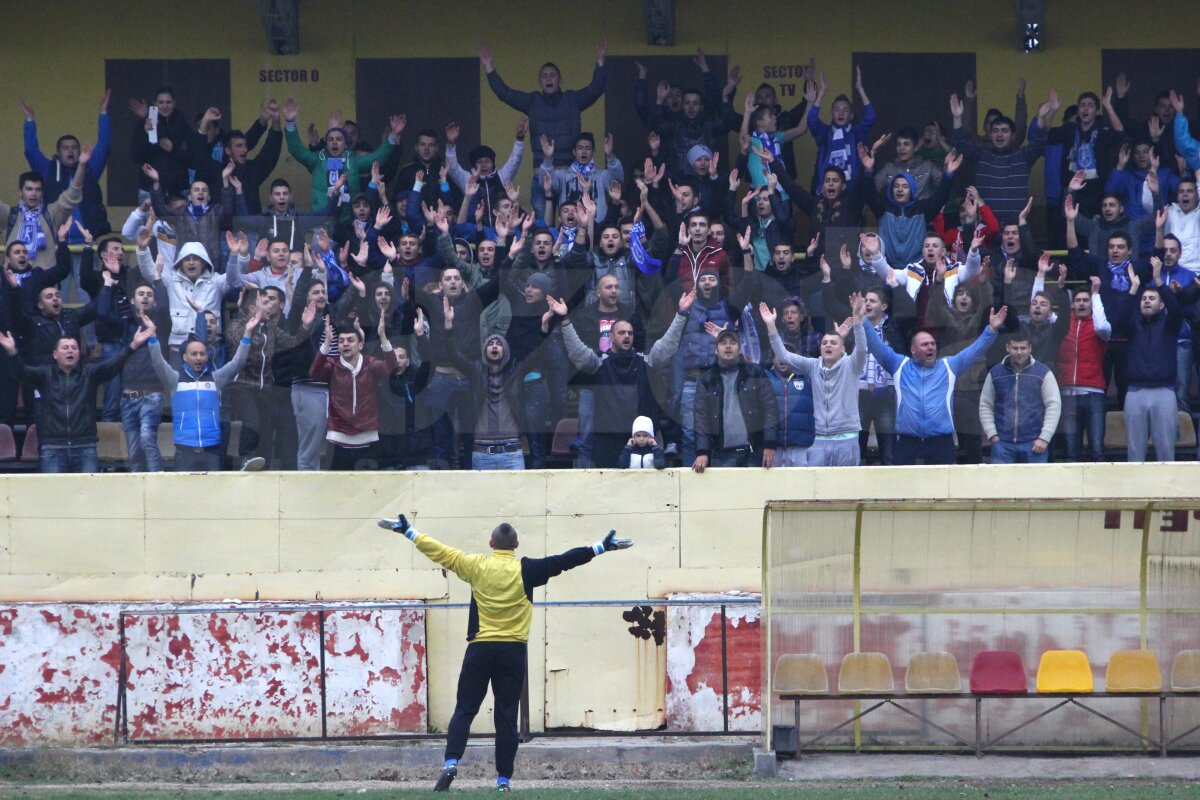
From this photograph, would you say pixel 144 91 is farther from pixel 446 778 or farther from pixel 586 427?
pixel 446 778

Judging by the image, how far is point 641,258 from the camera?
14.7 meters

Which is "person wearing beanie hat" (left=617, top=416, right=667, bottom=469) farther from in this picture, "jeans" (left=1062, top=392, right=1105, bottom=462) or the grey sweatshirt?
"jeans" (left=1062, top=392, right=1105, bottom=462)

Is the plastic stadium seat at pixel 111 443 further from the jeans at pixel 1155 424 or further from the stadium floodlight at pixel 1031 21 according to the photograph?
the stadium floodlight at pixel 1031 21

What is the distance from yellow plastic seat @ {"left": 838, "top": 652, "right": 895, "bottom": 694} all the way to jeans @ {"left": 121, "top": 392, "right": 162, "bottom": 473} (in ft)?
19.7

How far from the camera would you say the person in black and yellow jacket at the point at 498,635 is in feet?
32.8

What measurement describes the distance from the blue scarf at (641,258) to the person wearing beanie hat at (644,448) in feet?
5.63

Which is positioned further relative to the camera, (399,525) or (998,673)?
(998,673)

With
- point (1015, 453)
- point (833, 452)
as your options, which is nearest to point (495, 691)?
point (833, 452)

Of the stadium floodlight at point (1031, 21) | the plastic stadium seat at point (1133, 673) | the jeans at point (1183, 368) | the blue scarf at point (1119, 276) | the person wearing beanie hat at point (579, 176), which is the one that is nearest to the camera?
the plastic stadium seat at point (1133, 673)

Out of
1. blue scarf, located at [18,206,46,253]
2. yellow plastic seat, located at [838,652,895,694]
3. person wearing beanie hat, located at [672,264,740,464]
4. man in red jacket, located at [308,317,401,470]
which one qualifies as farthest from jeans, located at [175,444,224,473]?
yellow plastic seat, located at [838,652,895,694]

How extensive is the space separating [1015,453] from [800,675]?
3.15 m

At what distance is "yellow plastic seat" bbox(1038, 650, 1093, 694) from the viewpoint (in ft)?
38.6

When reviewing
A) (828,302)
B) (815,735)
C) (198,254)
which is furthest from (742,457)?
(198,254)

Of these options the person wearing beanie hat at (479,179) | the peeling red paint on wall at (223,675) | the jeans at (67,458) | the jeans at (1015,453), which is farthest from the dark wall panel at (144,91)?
the jeans at (1015,453)
